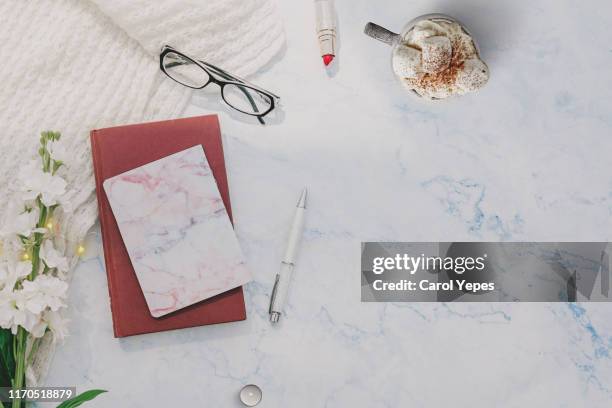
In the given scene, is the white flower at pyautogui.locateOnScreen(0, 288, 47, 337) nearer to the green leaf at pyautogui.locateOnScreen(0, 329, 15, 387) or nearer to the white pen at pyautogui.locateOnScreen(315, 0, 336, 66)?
the green leaf at pyautogui.locateOnScreen(0, 329, 15, 387)

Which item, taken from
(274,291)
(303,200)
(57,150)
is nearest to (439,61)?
(303,200)

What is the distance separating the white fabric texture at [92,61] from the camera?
0.72m

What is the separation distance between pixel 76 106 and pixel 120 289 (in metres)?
0.23

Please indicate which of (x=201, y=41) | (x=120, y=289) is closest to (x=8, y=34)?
(x=201, y=41)

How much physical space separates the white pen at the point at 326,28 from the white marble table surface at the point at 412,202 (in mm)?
22

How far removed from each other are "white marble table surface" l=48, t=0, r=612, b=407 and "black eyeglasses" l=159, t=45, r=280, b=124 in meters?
0.02

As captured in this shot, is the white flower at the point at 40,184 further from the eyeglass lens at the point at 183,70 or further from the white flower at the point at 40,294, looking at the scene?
the eyeglass lens at the point at 183,70

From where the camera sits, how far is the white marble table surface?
739mm

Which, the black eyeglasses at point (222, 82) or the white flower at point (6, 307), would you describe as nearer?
the white flower at point (6, 307)

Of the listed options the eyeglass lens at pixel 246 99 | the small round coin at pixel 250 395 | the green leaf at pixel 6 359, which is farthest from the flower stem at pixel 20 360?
the eyeglass lens at pixel 246 99

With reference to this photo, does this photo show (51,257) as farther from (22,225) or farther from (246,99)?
(246,99)

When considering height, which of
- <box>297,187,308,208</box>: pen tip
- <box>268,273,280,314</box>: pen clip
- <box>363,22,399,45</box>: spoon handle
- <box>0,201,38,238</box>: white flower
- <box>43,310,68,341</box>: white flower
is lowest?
<box>43,310,68,341</box>: white flower

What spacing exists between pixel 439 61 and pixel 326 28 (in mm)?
149

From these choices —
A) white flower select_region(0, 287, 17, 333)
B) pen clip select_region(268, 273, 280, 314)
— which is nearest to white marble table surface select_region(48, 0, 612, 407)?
pen clip select_region(268, 273, 280, 314)
